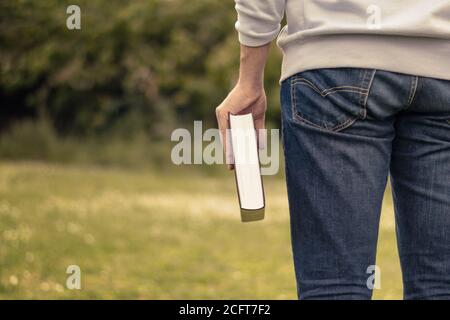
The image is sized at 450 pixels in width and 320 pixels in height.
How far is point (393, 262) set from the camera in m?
9.05

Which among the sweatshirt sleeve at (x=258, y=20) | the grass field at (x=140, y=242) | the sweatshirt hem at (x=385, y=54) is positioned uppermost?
the sweatshirt sleeve at (x=258, y=20)

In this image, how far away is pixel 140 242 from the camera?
400 inches

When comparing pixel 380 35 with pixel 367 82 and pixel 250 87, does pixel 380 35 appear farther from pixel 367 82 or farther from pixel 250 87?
pixel 250 87

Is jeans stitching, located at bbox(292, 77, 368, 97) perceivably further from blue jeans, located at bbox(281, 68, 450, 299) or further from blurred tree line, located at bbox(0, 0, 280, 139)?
blurred tree line, located at bbox(0, 0, 280, 139)

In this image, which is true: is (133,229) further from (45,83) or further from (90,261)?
(45,83)

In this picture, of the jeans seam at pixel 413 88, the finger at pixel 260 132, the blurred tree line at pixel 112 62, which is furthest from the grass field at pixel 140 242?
the blurred tree line at pixel 112 62

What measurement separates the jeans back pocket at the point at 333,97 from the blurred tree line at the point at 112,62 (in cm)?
2098

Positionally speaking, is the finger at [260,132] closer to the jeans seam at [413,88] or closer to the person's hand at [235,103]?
the person's hand at [235,103]

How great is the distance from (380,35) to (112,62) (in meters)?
22.8

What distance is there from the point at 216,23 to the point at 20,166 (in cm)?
774

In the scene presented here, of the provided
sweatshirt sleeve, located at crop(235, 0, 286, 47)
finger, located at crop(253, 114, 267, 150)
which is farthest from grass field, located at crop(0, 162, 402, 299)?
sweatshirt sleeve, located at crop(235, 0, 286, 47)

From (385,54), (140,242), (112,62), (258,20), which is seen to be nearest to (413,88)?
(385,54)

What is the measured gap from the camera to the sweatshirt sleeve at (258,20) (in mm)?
2078
